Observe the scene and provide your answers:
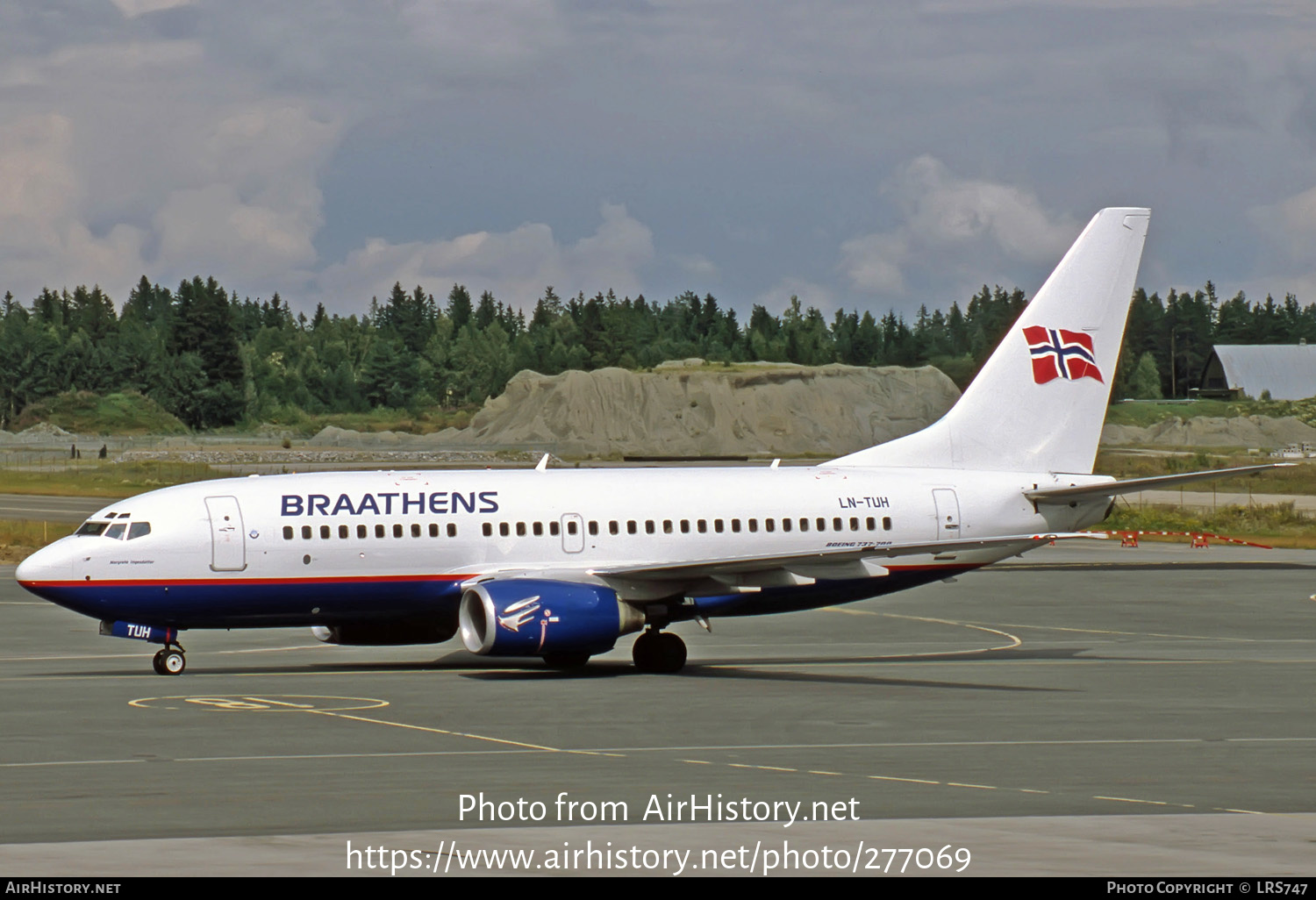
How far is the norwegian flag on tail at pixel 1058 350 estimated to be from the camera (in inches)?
1571

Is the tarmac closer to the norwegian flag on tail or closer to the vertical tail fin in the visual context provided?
the vertical tail fin

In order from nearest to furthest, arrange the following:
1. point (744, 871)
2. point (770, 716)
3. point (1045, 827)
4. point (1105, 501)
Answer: point (744, 871), point (1045, 827), point (770, 716), point (1105, 501)

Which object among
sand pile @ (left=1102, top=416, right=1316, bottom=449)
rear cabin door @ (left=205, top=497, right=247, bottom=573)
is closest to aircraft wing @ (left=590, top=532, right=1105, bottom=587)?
rear cabin door @ (left=205, top=497, right=247, bottom=573)

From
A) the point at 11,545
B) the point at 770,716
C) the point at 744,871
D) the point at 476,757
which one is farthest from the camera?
the point at 11,545

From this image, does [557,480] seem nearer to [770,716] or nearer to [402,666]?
[402,666]

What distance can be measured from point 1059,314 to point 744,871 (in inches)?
1071

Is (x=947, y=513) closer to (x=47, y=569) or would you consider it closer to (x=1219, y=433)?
(x=47, y=569)

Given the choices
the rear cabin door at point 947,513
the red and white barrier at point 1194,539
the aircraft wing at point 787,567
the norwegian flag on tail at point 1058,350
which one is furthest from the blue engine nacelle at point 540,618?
the red and white barrier at point 1194,539

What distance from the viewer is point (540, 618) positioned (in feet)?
105

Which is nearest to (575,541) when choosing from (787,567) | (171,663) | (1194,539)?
(787,567)

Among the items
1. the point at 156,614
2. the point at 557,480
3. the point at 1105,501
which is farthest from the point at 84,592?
the point at 1105,501

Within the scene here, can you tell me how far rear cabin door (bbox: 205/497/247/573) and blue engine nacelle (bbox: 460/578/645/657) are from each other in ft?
14.4

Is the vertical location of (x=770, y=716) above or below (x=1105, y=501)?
below

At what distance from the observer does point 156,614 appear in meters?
33.2
